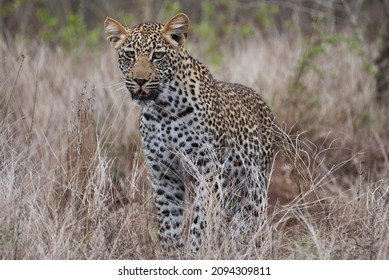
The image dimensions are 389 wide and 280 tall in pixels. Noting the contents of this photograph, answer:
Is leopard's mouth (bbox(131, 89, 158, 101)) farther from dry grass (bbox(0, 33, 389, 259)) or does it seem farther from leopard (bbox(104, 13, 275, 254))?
dry grass (bbox(0, 33, 389, 259))

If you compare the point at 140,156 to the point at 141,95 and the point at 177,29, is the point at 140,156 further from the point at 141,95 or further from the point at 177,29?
the point at 141,95

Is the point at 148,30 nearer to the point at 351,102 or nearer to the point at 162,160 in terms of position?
the point at 162,160

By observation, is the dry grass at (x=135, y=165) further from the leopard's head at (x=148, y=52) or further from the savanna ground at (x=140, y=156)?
the leopard's head at (x=148, y=52)

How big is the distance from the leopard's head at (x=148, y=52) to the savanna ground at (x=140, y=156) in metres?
0.26

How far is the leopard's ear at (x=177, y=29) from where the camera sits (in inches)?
307

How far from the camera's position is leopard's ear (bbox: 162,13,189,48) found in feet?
25.6

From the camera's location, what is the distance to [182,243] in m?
7.98

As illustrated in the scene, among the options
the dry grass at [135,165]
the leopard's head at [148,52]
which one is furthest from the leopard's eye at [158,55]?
the dry grass at [135,165]

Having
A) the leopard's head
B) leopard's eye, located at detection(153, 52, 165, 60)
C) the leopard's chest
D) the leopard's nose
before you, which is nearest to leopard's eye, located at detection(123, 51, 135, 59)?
the leopard's head

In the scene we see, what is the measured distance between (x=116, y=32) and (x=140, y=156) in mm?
1869

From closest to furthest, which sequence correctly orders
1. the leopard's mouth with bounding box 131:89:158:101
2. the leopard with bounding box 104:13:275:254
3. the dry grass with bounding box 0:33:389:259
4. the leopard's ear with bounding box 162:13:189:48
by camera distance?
1. the dry grass with bounding box 0:33:389:259
2. the leopard's mouth with bounding box 131:89:158:101
3. the leopard with bounding box 104:13:275:254
4. the leopard's ear with bounding box 162:13:189:48

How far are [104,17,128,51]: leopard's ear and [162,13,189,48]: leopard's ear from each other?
Answer: 30 cm

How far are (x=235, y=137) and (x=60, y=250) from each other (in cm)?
217
